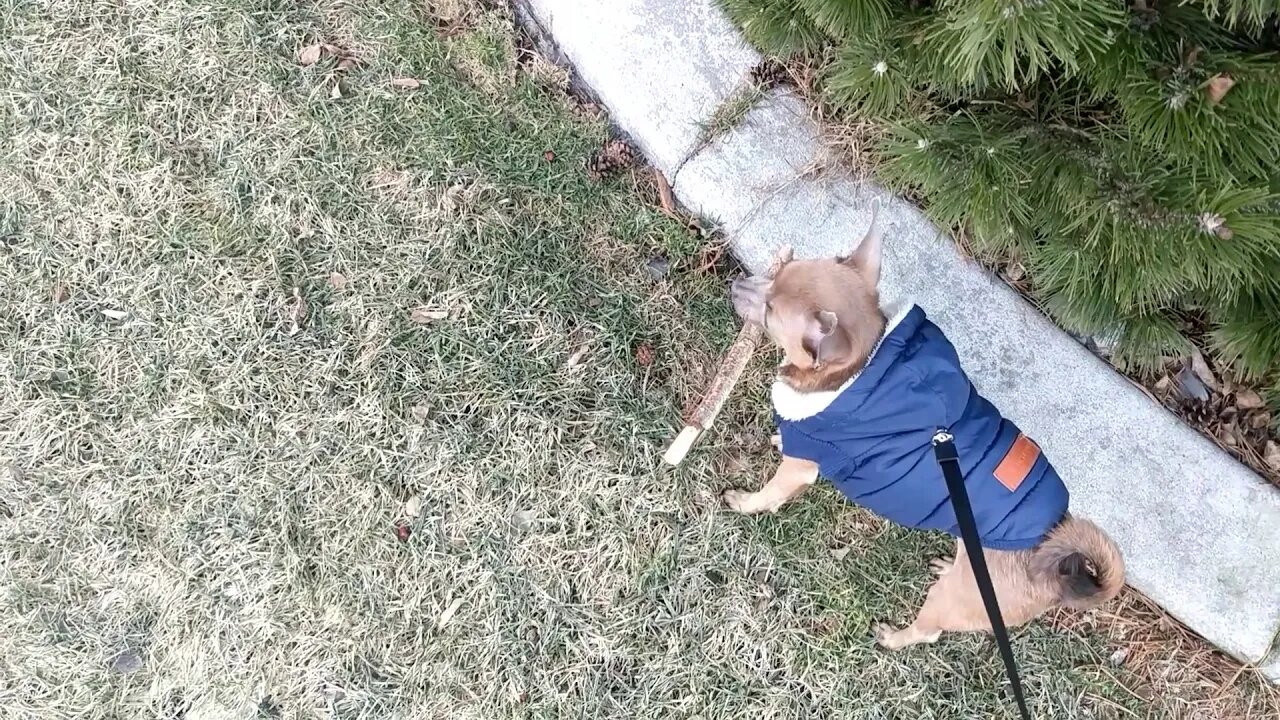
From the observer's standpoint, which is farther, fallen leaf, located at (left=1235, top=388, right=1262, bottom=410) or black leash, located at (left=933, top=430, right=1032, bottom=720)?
fallen leaf, located at (left=1235, top=388, right=1262, bottom=410)

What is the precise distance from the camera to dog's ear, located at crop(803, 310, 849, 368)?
2.53 metres

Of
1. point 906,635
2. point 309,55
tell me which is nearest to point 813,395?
point 906,635

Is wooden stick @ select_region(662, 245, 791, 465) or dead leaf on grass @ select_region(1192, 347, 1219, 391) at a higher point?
dead leaf on grass @ select_region(1192, 347, 1219, 391)

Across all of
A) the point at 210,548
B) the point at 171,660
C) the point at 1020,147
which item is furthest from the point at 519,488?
the point at 1020,147

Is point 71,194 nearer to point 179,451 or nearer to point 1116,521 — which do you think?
point 179,451

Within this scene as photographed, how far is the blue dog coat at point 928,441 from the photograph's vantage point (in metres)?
2.61

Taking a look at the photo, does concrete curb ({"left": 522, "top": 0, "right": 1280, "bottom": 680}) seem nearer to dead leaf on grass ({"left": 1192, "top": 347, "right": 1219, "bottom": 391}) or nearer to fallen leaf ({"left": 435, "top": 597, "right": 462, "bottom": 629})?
dead leaf on grass ({"left": 1192, "top": 347, "right": 1219, "bottom": 391})

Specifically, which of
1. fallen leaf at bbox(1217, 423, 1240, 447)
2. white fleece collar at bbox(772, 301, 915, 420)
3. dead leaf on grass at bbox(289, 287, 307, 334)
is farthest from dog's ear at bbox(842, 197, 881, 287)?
dead leaf on grass at bbox(289, 287, 307, 334)

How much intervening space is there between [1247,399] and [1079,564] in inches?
58.3

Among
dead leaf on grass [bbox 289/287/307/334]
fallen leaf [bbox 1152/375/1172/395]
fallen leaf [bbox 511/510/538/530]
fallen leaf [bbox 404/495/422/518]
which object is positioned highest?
fallen leaf [bbox 1152/375/1172/395]

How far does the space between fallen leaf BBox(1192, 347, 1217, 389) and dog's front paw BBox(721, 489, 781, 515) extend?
184 cm

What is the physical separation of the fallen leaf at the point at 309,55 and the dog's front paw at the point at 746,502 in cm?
263

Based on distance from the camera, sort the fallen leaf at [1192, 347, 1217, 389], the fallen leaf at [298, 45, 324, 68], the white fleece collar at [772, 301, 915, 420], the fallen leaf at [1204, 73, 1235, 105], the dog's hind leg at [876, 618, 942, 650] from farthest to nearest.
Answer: the fallen leaf at [298, 45, 324, 68], the fallen leaf at [1192, 347, 1217, 389], the dog's hind leg at [876, 618, 942, 650], the white fleece collar at [772, 301, 915, 420], the fallen leaf at [1204, 73, 1235, 105]

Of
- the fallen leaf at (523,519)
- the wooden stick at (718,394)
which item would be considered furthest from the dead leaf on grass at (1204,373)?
the fallen leaf at (523,519)
